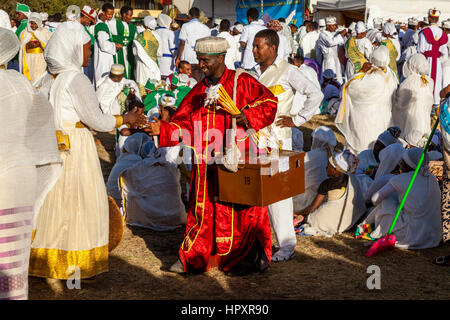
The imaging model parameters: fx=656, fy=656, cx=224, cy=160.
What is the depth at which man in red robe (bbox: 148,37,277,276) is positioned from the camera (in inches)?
193

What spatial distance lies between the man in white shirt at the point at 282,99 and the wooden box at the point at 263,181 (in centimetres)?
54

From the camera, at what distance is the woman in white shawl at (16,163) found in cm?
346

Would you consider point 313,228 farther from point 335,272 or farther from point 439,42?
point 439,42

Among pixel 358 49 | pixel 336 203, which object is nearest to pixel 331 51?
pixel 358 49

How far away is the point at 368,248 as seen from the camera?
5.88 metres

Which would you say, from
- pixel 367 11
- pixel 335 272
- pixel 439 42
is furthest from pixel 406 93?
pixel 367 11

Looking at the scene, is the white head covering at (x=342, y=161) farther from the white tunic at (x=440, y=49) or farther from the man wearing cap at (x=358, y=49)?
the man wearing cap at (x=358, y=49)

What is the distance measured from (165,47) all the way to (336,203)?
24.3 feet

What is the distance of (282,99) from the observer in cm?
560

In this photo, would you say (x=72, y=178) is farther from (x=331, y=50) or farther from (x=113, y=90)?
(x=331, y=50)

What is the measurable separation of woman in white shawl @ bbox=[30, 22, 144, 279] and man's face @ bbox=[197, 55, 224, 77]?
0.63 meters

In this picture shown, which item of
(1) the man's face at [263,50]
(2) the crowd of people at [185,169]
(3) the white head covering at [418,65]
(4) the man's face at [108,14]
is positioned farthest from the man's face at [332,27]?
(1) the man's face at [263,50]

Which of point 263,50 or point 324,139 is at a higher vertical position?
point 263,50
